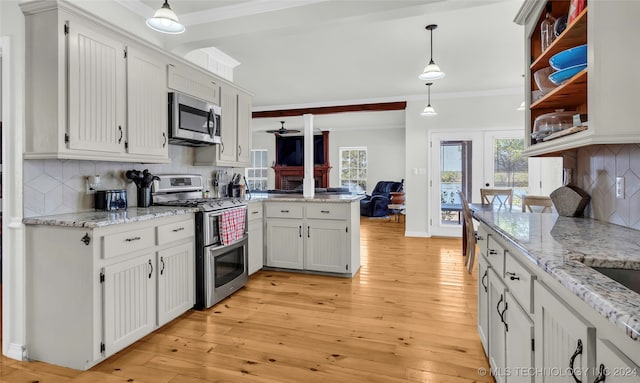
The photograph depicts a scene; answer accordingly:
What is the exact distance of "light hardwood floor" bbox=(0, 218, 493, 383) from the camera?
1919 mm

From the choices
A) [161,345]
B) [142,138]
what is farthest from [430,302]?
[142,138]

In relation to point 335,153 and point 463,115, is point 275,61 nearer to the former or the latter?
point 463,115

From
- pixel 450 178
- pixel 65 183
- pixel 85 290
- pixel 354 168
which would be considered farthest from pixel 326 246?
pixel 354 168

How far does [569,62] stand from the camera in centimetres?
162

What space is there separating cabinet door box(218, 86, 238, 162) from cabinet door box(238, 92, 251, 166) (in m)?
0.09

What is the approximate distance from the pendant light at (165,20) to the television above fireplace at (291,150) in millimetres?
8054

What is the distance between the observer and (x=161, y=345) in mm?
2248

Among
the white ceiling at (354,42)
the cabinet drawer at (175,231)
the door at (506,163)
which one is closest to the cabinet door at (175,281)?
the cabinet drawer at (175,231)

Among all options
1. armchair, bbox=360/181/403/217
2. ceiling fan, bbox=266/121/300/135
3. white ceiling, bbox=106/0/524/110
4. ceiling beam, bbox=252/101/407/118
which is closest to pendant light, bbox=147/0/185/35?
white ceiling, bbox=106/0/524/110

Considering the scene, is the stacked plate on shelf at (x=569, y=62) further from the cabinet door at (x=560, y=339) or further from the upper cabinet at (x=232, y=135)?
the upper cabinet at (x=232, y=135)

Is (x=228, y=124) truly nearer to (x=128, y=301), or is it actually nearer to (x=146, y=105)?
(x=146, y=105)

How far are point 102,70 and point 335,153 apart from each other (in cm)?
818

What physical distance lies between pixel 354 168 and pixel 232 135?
665 cm

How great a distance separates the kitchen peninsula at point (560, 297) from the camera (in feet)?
2.35
